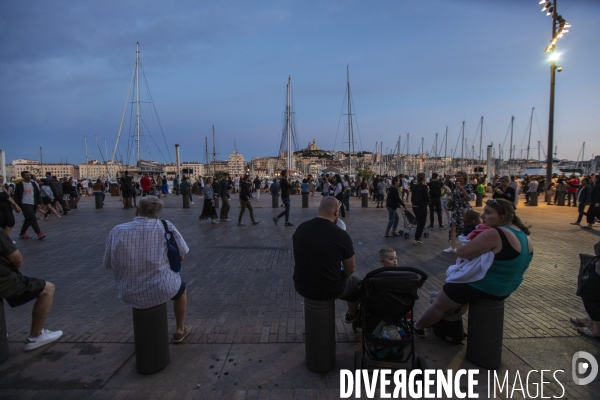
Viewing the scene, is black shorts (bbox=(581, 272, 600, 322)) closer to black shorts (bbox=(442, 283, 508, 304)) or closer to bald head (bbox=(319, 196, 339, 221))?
black shorts (bbox=(442, 283, 508, 304))

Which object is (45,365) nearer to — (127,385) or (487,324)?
(127,385)

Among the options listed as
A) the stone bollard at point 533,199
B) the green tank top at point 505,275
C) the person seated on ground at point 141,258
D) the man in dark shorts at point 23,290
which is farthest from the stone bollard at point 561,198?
the man in dark shorts at point 23,290

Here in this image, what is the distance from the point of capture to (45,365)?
130 inches

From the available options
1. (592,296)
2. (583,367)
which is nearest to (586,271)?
(592,296)

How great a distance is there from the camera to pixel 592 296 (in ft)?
12.0

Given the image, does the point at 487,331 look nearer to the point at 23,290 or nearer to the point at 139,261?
the point at 139,261

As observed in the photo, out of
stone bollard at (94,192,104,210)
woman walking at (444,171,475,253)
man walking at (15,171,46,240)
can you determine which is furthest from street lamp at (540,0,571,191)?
stone bollard at (94,192,104,210)

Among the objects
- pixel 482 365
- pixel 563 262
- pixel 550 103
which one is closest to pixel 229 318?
pixel 482 365

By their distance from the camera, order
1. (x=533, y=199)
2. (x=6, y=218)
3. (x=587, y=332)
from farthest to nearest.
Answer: (x=533, y=199) < (x=6, y=218) < (x=587, y=332)

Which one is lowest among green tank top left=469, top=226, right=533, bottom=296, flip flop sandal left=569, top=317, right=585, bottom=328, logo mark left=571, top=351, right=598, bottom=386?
logo mark left=571, top=351, right=598, bottom=386

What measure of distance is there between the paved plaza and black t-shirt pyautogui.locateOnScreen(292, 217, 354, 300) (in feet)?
2.69

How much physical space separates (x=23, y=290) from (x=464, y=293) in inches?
173

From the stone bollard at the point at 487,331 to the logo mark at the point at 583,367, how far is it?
2.12 ft

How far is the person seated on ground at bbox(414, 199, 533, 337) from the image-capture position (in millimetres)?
3047
